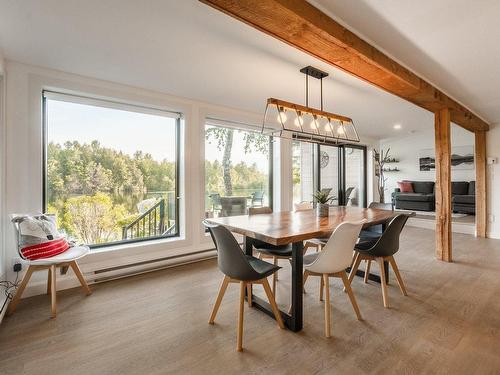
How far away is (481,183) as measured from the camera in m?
5.42

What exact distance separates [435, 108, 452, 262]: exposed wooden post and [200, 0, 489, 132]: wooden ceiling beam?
964 millimetres

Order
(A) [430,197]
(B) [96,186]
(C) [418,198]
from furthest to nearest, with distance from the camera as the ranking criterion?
1. (C) [418,198]
2. (A) [430,197]
3. (B) [96,186]

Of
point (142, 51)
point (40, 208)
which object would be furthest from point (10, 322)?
point (142, 51)

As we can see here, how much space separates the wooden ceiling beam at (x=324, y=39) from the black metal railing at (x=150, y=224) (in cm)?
280

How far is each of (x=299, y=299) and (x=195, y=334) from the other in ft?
2.78

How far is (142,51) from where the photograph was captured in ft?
7.82

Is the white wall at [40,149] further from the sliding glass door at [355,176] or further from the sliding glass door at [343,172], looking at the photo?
the sliding glass door at [355,176]

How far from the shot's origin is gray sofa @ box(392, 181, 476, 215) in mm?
6406

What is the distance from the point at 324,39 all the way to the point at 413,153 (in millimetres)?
6882

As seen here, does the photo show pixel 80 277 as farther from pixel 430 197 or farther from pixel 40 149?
pixel 430 197

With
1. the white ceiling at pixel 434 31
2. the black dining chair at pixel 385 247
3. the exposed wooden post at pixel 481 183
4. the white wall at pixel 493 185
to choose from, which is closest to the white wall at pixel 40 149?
the black dining chair at pixel 385 247

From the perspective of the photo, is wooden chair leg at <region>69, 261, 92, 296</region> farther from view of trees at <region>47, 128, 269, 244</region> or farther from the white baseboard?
the white baseboard

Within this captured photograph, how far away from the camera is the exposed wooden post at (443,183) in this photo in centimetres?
378

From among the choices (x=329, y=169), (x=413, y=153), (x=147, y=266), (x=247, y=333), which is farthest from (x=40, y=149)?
(x=413, y=153)
